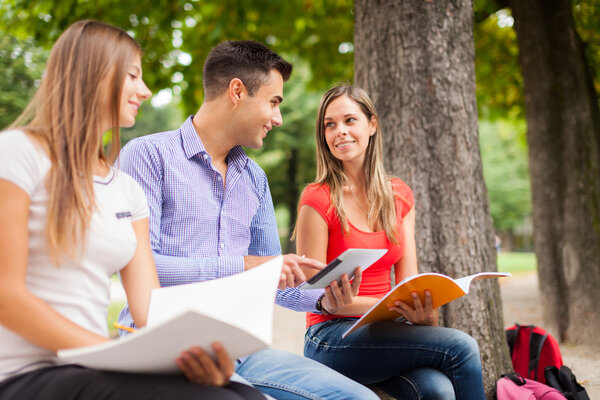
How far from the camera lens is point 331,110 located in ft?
10.5

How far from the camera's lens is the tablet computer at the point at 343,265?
2.11 metres

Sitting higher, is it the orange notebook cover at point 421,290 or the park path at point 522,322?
the orange notebook cover at point 421,290

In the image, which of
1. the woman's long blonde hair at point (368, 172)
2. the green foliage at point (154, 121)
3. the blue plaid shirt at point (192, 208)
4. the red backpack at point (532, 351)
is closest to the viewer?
the blue plaid shirt at point (192, 208)

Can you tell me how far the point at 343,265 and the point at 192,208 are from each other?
0.73 m

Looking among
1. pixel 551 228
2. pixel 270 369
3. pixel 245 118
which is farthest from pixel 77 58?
pixel 551 228

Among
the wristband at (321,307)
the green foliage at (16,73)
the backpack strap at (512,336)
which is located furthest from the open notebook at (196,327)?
the green foliage at (16,73)

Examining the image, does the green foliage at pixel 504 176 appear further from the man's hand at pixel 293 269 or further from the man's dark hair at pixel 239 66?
the man's hand at pixel 293 269

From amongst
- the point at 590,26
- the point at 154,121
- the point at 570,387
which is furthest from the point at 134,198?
the point at 154,121

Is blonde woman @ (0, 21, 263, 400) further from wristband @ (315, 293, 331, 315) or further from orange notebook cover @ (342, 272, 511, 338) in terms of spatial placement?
wristband @ (315, 293, 331, 315)

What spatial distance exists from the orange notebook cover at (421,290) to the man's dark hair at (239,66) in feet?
3.80

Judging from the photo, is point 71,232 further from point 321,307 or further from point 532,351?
point 532,351

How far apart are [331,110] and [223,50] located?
73 centimetres

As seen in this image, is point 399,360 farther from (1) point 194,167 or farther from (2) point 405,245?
(1) point 194,167

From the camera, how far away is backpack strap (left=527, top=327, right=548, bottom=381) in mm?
3609
